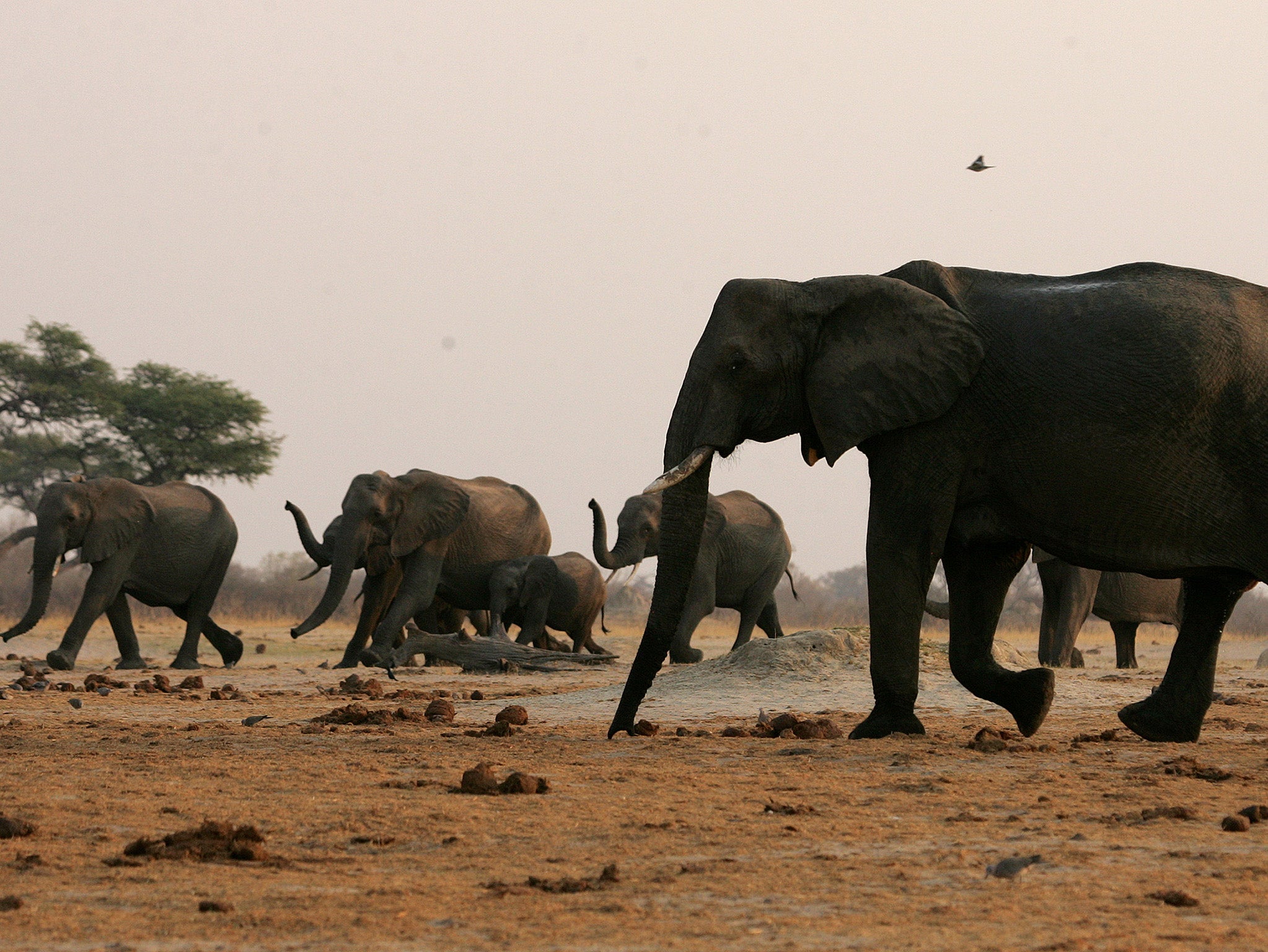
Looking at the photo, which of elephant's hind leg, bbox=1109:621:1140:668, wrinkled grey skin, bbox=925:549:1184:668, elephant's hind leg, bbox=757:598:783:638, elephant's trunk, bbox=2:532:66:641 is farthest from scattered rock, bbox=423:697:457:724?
elephant's hind leg, bbox=757:598:783:638

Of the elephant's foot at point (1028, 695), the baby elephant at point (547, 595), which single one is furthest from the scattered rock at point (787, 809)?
the baby elephant at point (547, 595)

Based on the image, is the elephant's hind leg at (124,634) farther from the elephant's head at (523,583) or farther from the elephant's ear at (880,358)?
the elephant's ear at (880,358)

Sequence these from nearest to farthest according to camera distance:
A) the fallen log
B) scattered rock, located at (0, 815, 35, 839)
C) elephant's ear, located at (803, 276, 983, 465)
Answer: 1. scattered rock, located at (0, 815, 35, 839)
2. elephant's ear, located at (803, 276, 983, 465)
3. the fallen log

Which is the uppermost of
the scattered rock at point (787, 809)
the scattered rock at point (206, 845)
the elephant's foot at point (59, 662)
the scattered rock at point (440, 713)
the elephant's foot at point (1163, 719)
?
the elephant's foot at point (1163, 719)

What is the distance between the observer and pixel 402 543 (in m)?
19.9

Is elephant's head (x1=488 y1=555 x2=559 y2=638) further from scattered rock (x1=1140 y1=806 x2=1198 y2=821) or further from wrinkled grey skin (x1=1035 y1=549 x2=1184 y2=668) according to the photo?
scattered rock (x1=1140 y1=806 x2=1198 y2=821)

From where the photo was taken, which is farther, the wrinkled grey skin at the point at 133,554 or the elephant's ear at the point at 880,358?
the wrinkled grey skin at the point at 133,554

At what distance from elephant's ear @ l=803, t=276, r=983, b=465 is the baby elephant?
11997mm

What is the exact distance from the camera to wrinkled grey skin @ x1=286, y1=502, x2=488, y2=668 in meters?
19.8

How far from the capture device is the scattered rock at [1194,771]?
249 inches

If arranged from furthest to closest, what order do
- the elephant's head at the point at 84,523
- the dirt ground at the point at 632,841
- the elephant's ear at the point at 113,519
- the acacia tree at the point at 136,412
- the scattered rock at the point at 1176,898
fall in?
the acacia tree at the point at 136,412 < the elephant's ear at the point at 113,519 < the elephant's head at the point at 84,523 < the scattered rock at the point at 1176,898 < the dirt ground at the point at 632,841

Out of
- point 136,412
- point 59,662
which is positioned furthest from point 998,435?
point 136,412

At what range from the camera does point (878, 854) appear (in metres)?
4.60

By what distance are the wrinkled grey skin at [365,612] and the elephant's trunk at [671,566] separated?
11.5 metres
